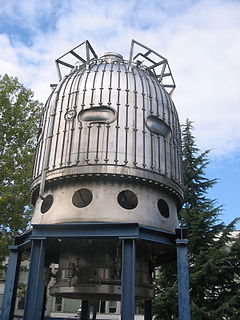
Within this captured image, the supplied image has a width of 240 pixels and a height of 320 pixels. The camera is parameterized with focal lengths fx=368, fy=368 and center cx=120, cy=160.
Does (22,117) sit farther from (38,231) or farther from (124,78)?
(38,231)

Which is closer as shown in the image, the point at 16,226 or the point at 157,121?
the point at 157,121

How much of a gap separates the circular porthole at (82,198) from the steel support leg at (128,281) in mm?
1960

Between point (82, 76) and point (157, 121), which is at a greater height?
point (82, 76)

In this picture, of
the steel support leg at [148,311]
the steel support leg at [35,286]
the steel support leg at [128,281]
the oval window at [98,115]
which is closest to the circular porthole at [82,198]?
the steel support leg at [35,286]

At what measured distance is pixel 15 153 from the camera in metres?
18.7

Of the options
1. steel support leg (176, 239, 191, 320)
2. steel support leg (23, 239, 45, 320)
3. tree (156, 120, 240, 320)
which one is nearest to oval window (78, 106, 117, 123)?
steel support leg (23, 239, 45, 320)

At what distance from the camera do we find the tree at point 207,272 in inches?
731

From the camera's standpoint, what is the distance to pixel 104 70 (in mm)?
12766

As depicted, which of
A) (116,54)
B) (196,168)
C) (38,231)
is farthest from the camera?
(196,168)

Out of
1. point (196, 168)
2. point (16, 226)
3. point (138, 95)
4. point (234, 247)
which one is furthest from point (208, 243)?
point (138, 95)

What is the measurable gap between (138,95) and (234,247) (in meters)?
11.8

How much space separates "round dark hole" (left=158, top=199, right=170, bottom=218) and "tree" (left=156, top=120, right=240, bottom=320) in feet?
27.5

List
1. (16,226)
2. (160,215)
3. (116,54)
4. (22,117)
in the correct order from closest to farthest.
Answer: (160,215), (116,54), (16,226), (22,117)

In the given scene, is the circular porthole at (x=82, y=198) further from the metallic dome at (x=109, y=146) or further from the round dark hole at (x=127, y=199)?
the round dark hole at (x=127, y=199)
